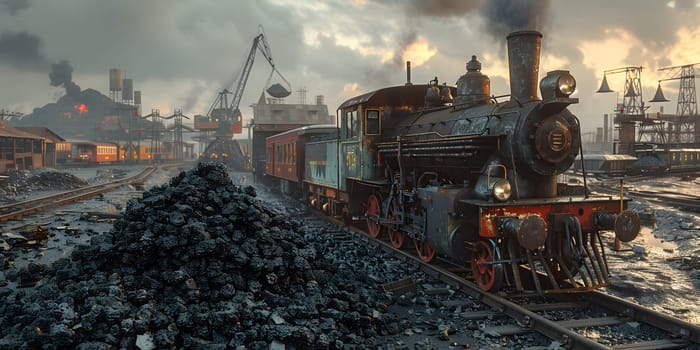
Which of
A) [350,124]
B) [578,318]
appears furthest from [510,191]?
[350,124]

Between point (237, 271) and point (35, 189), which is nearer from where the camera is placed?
point (237, 271)

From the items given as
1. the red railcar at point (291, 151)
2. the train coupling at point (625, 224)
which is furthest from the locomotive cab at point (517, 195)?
the red railcar at point (291, 151)

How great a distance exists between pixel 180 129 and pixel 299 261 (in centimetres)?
8466

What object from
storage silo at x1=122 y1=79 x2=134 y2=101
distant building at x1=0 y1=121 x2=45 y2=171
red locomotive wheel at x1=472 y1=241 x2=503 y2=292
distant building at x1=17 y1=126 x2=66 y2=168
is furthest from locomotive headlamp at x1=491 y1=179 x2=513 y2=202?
storage silo at x1=122 y1=79 x2=134 y2=101

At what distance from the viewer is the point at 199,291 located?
221 inches

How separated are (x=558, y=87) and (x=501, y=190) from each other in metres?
1.68

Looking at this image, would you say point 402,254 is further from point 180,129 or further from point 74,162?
point 180,129

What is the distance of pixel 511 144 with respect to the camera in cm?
672

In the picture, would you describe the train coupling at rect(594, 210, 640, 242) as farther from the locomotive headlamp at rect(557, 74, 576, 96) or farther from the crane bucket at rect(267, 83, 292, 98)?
the crane bucket at rect(267, 83, 292, 98)

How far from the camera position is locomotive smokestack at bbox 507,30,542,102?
274 inches

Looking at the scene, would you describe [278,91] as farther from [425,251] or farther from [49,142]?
[425,251]

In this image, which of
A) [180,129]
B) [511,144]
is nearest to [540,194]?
[511,144]

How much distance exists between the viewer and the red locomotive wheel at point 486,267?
6398 mm

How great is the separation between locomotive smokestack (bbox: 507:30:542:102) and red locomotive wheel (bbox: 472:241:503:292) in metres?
2.36
